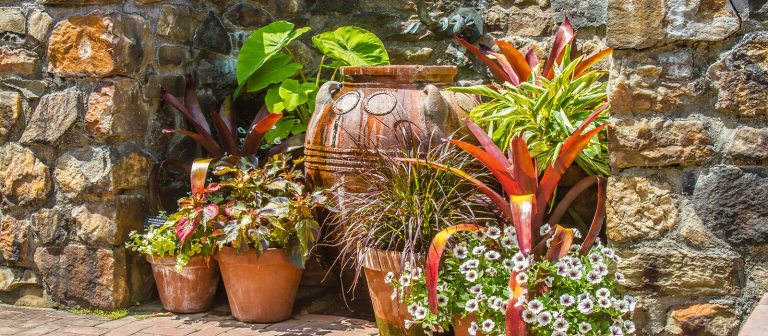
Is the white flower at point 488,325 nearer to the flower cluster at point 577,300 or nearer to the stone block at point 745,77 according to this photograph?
the flower cluster at point 577,300

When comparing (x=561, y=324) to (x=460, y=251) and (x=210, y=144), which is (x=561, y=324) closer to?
(x=460, y=251)

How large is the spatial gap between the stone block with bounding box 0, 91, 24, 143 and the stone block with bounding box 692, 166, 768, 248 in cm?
270

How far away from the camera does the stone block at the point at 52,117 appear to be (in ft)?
12.0

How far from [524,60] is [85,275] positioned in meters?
1.98

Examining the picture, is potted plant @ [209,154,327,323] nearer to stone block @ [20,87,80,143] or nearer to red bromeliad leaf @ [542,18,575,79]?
stone block @ [20,87,80,143]

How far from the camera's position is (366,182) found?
3.29 meters

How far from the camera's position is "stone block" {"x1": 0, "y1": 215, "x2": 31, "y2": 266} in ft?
12.5

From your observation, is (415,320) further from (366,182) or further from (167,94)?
(167,94)

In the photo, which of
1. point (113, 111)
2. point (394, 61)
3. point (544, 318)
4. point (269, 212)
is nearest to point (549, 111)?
point (544, 318)

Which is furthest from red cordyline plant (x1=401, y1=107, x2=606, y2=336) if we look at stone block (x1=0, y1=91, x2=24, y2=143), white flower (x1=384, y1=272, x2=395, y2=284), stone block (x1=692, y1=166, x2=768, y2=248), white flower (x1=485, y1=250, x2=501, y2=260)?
stone block (x1=0, y1=91, x2=24, y2=143)

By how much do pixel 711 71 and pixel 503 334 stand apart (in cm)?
99

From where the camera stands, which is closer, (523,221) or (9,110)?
(523,221)

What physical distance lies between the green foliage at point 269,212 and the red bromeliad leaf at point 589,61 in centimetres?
107

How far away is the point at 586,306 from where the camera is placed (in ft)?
8.81
